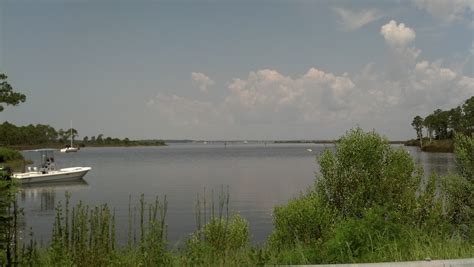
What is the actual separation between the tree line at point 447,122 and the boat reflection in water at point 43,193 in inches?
3312

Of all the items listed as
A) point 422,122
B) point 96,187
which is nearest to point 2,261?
point 96,187

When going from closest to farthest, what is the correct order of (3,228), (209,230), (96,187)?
(3,228) < (209,230) < (96,187)

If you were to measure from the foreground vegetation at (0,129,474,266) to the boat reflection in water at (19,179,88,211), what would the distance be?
25.3 m

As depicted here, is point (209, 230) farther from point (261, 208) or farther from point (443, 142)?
point (443, 142)

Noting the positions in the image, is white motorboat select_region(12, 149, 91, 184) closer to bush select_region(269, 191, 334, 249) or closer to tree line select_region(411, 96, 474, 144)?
bush select_region(269, 191, 334, 249)

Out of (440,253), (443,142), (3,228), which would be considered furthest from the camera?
(443,142)

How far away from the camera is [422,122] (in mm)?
159375

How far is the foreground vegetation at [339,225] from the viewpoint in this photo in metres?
7.19

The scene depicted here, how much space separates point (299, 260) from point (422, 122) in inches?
6494

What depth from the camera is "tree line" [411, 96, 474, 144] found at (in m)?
104

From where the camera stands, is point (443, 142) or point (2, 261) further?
point (443, 142)

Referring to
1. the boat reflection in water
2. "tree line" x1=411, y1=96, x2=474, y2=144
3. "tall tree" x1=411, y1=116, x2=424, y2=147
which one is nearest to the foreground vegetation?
the boat reflection in water

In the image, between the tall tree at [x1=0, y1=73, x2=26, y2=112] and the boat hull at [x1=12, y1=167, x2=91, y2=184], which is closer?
the tall tree at [x1=0, y1=73, x2=26, y2=112]

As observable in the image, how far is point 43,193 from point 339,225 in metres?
40.7
